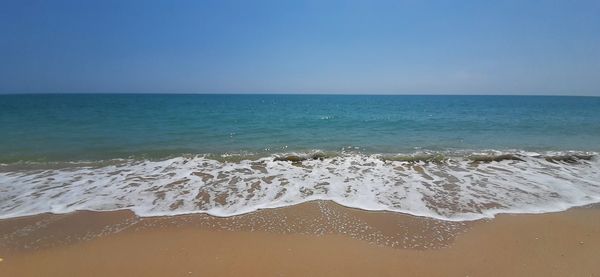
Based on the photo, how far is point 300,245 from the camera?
4164 millimetres

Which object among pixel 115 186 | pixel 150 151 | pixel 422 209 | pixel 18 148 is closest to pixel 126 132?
pixel 18 148

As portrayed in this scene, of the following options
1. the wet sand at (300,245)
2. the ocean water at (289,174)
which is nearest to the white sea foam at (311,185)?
the ocean water at (289,174)

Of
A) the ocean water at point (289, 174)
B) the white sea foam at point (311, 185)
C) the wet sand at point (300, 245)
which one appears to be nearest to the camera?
the wet sand at point (300, 245)

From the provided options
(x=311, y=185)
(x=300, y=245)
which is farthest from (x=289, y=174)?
(x=300, y=245)

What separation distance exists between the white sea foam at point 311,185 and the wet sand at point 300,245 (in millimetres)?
448

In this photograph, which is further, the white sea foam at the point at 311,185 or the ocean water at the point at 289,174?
the ocean water at the point at 289,174

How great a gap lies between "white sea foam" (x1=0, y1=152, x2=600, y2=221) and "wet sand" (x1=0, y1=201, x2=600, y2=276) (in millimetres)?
448

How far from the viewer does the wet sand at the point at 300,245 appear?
3.57 metres

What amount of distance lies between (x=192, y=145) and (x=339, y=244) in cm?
983

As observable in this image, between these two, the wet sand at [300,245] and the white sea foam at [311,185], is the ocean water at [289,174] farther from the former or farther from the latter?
the wet sand at [300,245]

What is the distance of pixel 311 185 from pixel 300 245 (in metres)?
2.89

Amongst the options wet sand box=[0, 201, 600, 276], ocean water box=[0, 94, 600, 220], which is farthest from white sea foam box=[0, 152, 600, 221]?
wet sand box=[0, 201, 600, 276]

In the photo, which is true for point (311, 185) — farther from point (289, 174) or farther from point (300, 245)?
point (300, 245)

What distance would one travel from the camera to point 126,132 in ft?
50.9
